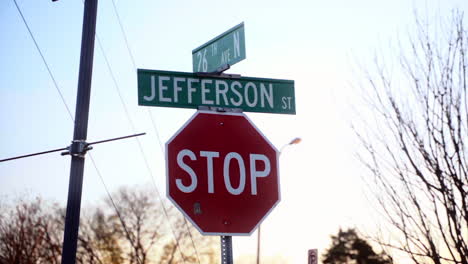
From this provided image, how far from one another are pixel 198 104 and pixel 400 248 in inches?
136

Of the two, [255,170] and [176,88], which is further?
[176,88]

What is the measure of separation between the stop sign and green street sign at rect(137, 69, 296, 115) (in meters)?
0.19

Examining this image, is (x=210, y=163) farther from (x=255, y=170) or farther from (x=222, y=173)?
(x=255, y=170)

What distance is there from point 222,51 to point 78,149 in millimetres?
2683

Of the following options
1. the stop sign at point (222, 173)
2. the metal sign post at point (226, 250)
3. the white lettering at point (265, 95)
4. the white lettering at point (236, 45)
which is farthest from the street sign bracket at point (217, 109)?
the metal sign post at point (226, 250)

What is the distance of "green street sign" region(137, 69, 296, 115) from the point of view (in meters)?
6.14

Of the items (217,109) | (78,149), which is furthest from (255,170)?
(78,149)

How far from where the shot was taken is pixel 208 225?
562cm

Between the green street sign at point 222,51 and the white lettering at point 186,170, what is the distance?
998 mm

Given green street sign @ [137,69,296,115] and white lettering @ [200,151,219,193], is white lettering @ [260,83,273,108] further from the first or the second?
white lettering @ [200,151,219,193]

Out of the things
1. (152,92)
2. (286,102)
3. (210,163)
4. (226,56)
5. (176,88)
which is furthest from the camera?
(286,102)

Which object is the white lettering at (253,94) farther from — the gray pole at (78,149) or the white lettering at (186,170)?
the gray pole at (78,149)

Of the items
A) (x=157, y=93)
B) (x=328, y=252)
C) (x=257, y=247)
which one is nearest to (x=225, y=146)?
A: (x=157, y=93)

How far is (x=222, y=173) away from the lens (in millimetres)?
5809
